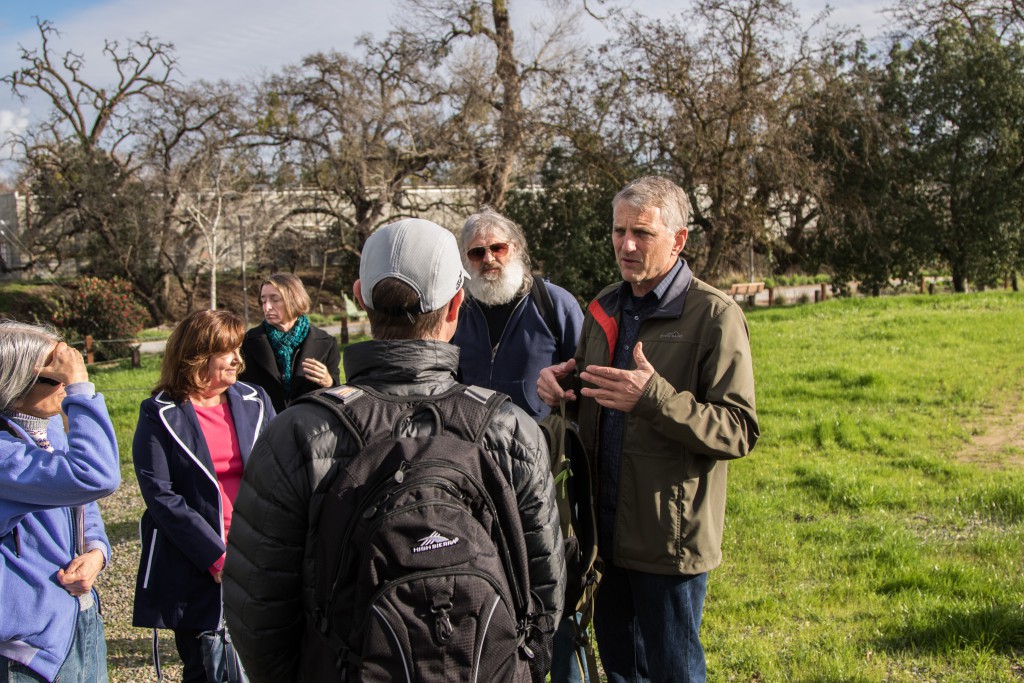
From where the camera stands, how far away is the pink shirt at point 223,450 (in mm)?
3533

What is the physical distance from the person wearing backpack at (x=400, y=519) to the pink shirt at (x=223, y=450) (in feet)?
5.54

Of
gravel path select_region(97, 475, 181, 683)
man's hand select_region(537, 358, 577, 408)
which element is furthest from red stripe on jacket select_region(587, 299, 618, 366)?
gravel path select_region(97, 475, 181, 683)

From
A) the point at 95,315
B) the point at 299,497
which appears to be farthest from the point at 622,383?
the point at 95,315

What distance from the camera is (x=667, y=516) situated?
9.11 ft

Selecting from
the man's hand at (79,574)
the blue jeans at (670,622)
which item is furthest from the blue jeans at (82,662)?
the blue jeans at (670,622)

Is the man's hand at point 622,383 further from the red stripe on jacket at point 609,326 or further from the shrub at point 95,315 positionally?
the shrub at point 95,315

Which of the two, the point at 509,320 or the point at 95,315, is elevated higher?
the point at 95,315

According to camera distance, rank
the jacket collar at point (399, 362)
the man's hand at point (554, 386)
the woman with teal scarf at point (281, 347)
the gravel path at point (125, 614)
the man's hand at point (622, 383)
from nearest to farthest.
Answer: the jacket collar at point (399, 362)
the man's hand at point (622, 383)
the man's hand at point (554, 386)
the gravel path at point (125, 614)
the woman with teal scarf at point (281, 347)

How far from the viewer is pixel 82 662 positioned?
279cm

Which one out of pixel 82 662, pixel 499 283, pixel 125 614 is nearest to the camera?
pixel 82 662

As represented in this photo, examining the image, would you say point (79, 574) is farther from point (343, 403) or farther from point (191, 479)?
point (343, 403)

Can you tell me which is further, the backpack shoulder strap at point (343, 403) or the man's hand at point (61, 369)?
the man's hand at point (61, 369)

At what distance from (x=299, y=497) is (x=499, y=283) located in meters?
2.08

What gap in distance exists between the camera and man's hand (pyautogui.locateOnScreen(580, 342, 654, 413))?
263cm
